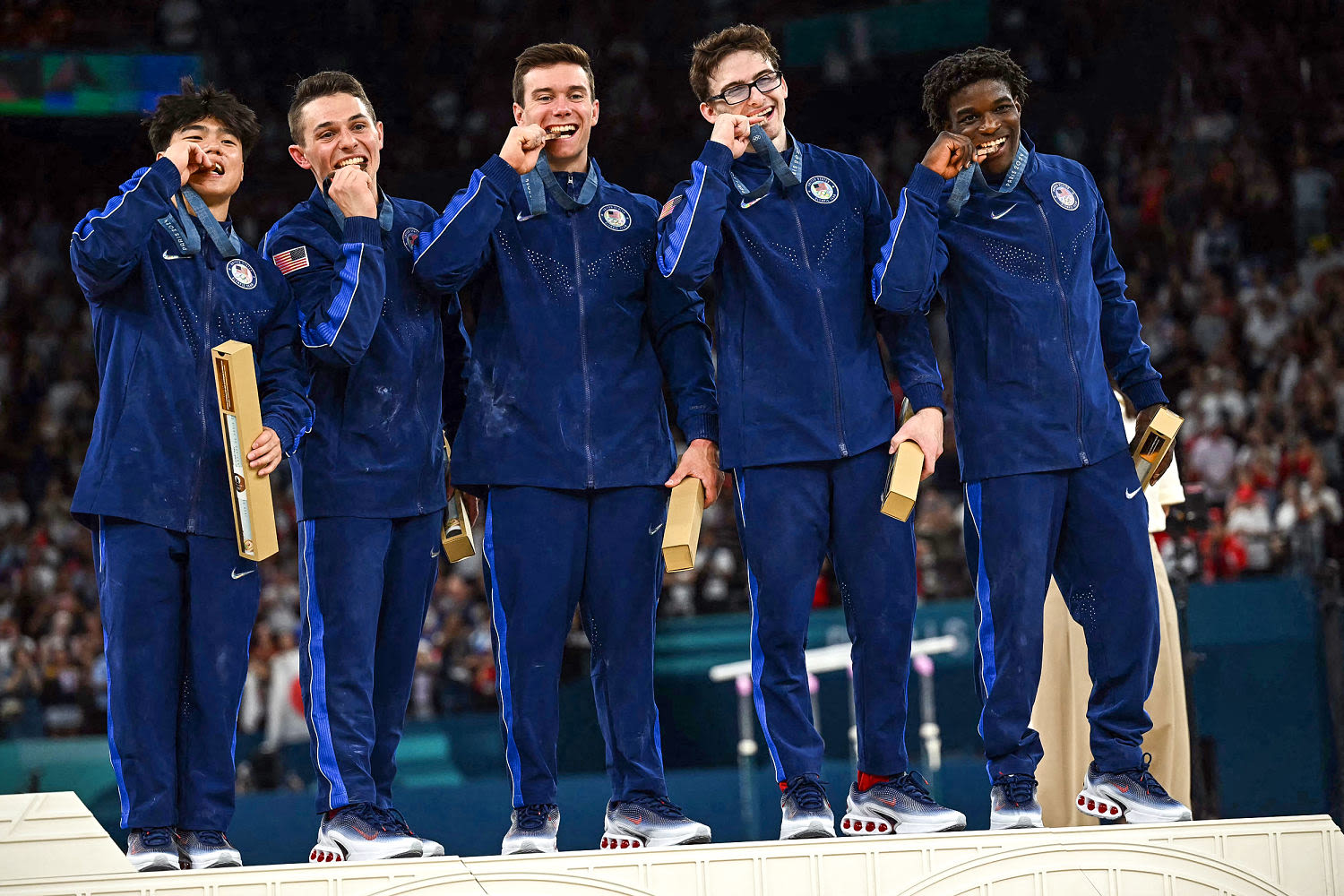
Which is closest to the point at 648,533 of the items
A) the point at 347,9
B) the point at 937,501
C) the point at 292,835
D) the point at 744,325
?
the point at 744,325

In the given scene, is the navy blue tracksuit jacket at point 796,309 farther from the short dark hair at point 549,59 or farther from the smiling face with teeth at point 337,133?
the smiling face with teeth at point 337,133

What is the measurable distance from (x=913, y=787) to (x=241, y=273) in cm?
226

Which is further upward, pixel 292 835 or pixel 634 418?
pixel 634 418

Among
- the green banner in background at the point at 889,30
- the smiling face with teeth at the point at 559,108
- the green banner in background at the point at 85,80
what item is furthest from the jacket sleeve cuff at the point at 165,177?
the green banner in background at the point at 889,30

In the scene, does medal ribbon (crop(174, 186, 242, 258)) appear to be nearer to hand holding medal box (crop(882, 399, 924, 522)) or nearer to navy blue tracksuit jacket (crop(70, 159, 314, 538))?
navy blue tracksuit jacket (crop(70, 159, 314, 538))

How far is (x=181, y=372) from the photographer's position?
3936 millimetres

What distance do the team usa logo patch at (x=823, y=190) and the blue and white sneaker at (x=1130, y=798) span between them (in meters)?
1.69

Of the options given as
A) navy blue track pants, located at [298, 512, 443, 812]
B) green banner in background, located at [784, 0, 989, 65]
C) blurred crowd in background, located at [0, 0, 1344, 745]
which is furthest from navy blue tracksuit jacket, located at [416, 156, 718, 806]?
green banner in background, located at [784, 0, 989, 65]

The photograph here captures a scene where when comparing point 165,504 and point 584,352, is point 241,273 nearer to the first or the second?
point 165,504

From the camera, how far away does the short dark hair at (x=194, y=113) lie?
412cm

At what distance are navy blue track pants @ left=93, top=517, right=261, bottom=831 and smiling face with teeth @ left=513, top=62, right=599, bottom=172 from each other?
1.42 meters

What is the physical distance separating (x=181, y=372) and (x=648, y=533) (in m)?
1.31

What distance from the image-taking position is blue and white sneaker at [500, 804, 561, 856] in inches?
151

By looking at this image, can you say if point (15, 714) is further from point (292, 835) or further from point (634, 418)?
point (634, 418)
